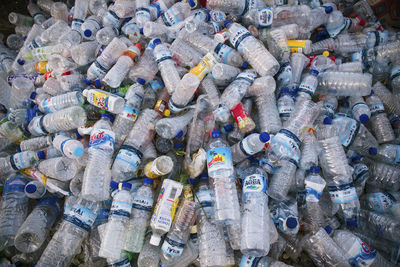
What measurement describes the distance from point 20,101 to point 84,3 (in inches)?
60.0

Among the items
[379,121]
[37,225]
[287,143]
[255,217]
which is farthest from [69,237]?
[379,121]

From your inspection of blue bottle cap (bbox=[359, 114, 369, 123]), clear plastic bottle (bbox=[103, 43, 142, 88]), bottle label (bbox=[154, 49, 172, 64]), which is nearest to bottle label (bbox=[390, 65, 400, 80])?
blue bottle cap (bbox=[359, 114, 369, 123])

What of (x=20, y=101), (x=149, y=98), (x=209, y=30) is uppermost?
(x=209, y=30)

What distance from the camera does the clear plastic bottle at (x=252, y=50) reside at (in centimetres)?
276

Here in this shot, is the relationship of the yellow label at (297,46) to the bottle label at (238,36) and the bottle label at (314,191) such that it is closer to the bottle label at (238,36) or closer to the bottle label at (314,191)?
the bottle label at (238,36)

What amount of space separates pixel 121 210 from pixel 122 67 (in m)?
1.44

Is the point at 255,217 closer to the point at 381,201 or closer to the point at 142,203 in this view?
the point at 142,203

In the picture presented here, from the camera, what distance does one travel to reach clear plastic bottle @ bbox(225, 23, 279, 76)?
2756 millimetres

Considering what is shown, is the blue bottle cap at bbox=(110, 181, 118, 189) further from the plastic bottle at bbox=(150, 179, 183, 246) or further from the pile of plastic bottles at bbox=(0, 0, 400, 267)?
the plastic bottle at bbox=(150, 179, 183, 246)

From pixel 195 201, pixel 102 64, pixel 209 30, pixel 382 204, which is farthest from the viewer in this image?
pixel 209 30

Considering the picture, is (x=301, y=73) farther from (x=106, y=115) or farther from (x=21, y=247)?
(x=21, y=247)

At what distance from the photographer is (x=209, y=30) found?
3.16 meters

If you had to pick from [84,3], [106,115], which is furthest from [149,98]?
[84,3]

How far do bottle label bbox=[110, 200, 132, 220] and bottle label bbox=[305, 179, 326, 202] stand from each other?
1.38 m
